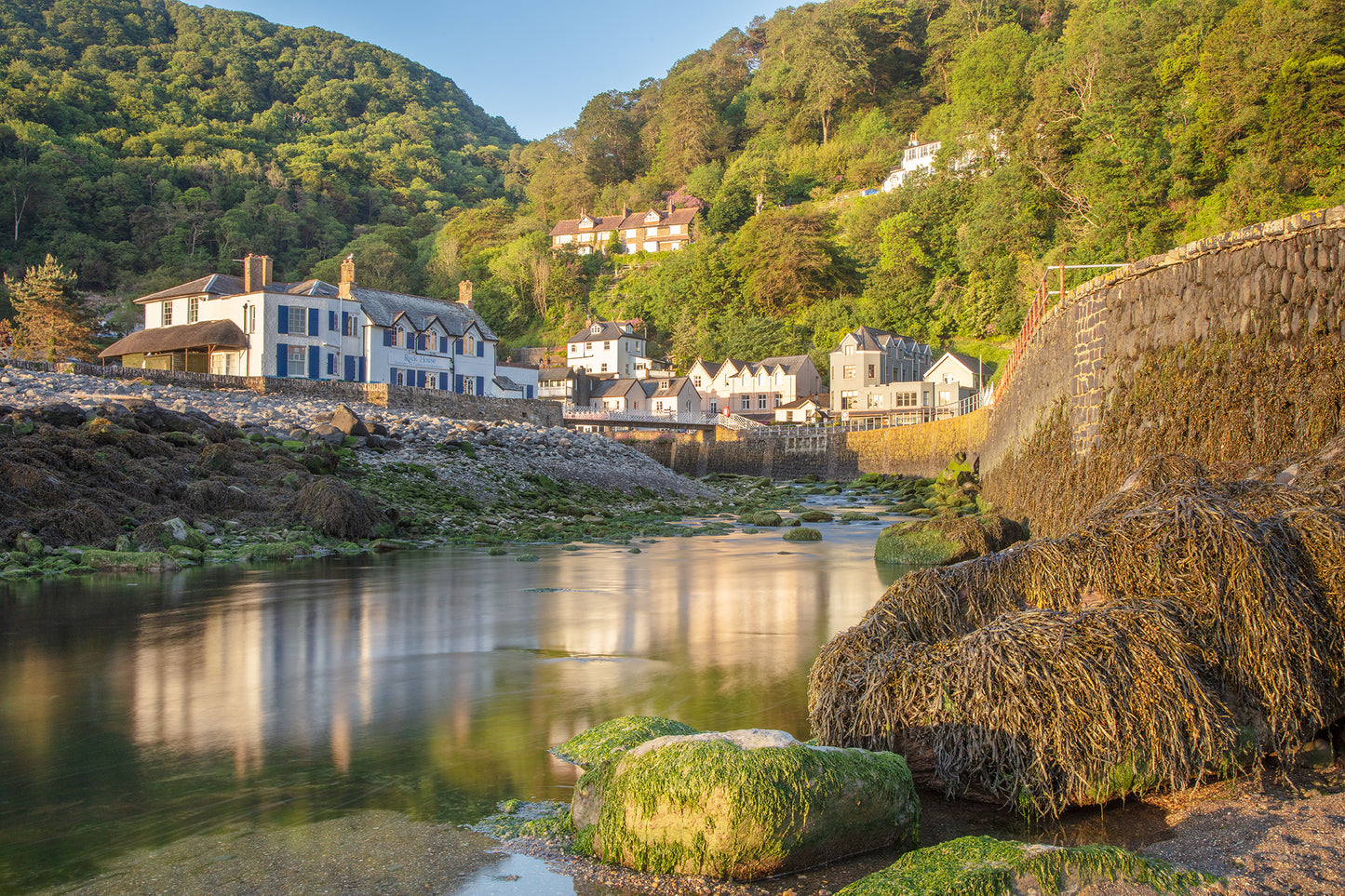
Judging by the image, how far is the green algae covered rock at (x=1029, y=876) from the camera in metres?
3.14

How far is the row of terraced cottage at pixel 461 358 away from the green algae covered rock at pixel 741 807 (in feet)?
150

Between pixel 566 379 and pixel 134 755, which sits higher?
pixel 566 379

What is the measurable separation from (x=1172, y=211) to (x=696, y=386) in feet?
145

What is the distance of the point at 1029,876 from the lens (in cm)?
321

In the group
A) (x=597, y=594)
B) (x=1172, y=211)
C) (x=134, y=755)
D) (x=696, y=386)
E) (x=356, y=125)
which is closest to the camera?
(x=134, y=755)

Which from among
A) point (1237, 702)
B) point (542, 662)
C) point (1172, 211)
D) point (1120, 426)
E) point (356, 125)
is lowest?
point (542, 662)

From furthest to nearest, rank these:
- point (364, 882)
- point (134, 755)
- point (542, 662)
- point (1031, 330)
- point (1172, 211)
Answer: point (1172, 211) → point (1031, 330) → point (542, 662) → point (134, 755) → point (364, 882)

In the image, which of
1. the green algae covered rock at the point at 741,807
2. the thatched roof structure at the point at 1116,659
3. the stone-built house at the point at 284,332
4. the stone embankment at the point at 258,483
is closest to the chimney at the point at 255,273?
the stone-built house at the point at 284,332

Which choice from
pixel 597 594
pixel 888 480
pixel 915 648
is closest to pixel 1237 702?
pixel 915 648

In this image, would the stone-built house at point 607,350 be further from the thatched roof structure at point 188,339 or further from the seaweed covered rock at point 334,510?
the seaweed covered rock at point 334,510

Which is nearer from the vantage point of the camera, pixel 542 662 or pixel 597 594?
pixel 542 662

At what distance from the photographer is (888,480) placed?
3997 centimetres

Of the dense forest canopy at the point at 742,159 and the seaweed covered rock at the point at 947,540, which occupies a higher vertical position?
the dense forest canopy at the point at 742,159

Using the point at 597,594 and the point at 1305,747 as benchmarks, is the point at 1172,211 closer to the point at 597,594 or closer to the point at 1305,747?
the point at 597,594
